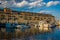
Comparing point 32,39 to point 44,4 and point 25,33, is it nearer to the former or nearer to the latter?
point 25,33

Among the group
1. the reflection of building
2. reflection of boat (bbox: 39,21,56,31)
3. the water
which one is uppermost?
the reflection of building

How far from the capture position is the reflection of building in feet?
13.9

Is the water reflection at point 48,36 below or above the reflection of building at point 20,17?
below

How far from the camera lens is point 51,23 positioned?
4.23 metres

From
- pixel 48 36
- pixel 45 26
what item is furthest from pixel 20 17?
pixel 48 36

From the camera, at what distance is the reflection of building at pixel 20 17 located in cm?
425

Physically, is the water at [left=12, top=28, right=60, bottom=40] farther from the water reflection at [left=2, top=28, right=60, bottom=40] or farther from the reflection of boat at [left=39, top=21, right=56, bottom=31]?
the reflection of boat at [left=39, top=21, right=56, bottom=31]

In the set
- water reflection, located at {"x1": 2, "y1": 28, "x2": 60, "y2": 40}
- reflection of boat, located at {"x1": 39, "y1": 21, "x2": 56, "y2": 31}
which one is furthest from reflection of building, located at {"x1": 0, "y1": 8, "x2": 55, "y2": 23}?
water reflection, located at {"x1": 2, "y1": 28, "x2": 60, "y2": 40}

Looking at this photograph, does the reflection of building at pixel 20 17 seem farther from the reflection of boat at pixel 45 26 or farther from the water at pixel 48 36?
the water at pixel 48 36

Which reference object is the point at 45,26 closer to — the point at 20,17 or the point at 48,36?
the point at 48,36

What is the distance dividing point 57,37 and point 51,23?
379 millimetres

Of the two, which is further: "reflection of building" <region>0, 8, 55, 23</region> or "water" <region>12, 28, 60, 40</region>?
"reflection of building" <region>0, 8, 55, 23</region>

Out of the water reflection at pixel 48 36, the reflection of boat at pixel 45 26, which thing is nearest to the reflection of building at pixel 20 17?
Answer: the reflection of boat at pixel 45 26

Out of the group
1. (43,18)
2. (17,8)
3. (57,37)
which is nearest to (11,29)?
(17,8)
